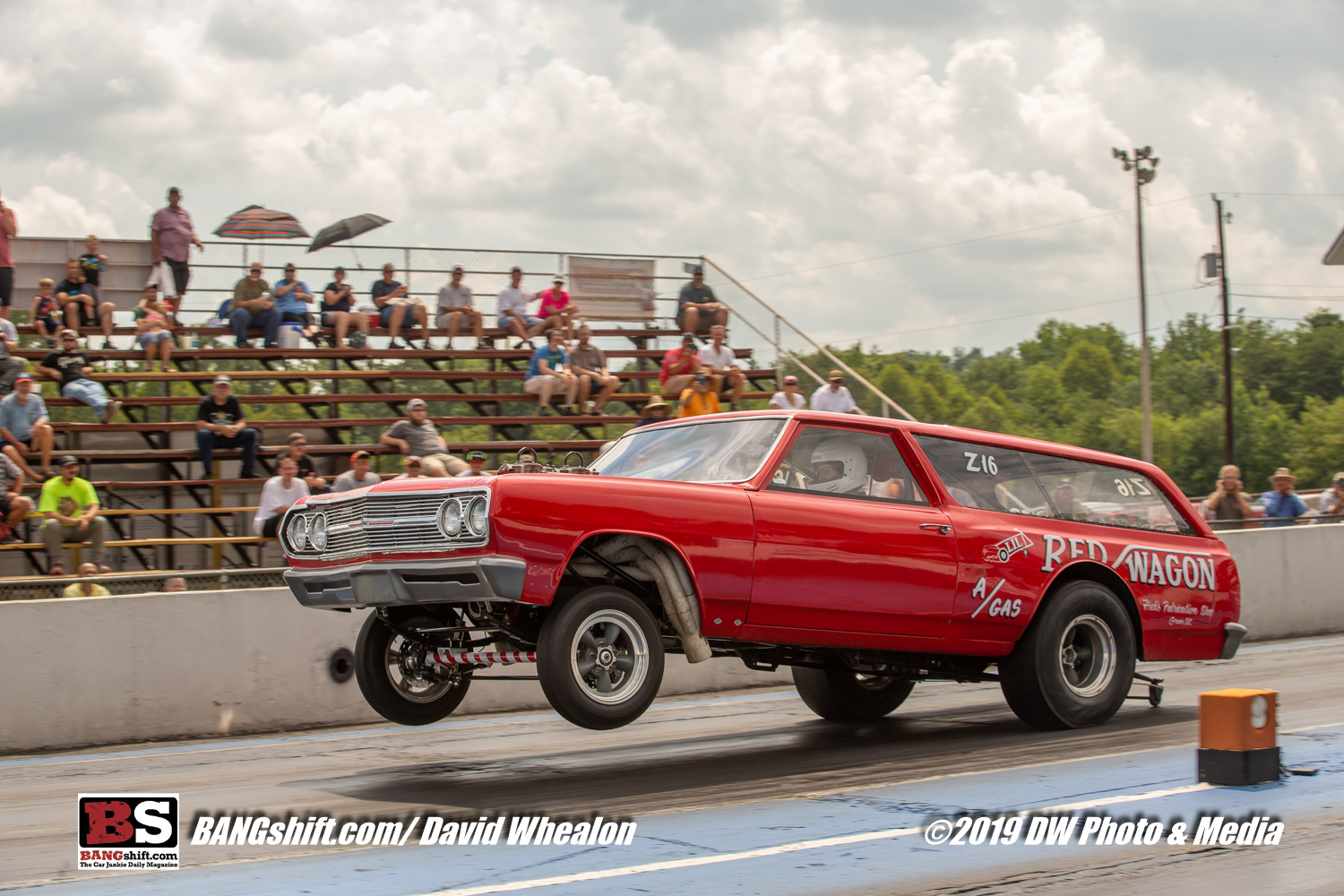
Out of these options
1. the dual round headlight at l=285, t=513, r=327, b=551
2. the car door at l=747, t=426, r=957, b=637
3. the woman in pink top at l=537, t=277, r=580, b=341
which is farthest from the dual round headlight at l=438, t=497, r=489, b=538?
the woman in pink top at l=537, t=277, r=580, b=341

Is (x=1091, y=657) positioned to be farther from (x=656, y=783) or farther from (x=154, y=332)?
(x=154, y=332)

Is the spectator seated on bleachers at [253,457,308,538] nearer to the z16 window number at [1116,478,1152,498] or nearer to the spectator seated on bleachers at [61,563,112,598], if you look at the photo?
the spectator seated on bleachers at [61,563,112,598]

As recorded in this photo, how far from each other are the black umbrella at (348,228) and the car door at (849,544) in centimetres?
1526

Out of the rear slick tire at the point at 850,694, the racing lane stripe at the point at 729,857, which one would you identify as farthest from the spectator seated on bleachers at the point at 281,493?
the racing lane stripe at the point at 729,857

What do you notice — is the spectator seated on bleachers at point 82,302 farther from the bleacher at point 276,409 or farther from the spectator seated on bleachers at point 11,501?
the spectator seated on bleachers at point 11,501

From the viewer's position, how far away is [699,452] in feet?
25.1

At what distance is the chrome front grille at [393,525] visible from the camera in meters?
6.44

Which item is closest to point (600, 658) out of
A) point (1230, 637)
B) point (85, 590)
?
point (1230, 637)

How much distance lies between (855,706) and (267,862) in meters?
5.14

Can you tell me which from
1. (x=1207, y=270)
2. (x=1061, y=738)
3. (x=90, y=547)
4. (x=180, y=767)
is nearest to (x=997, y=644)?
(x=1061, y=738)

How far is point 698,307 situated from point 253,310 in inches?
267

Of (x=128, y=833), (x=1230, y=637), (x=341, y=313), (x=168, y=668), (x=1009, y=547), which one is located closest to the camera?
(x=128, y=833)

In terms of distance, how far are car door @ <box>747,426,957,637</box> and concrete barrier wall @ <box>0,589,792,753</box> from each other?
4.65m

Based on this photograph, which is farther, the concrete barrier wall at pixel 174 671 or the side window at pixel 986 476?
the concrete barrier wall at pixel 174 671
